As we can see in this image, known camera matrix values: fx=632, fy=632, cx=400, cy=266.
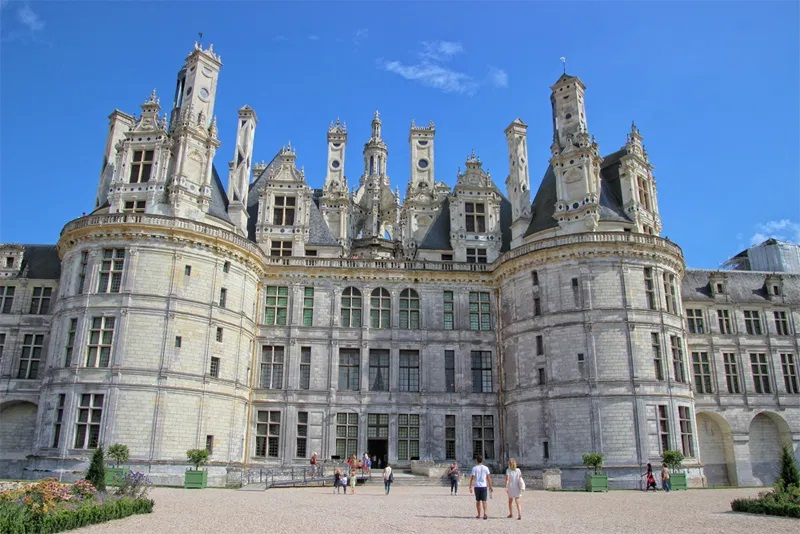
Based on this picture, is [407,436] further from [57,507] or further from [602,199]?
[57,507]

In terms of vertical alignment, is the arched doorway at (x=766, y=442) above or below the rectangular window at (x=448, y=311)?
below

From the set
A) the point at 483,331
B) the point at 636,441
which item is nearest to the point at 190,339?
the point at 483,331

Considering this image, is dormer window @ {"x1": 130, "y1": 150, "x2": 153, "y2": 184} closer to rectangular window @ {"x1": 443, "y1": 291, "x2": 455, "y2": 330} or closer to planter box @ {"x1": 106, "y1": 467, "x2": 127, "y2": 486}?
planter box @ {"x1": 106, "y1": 467, "x2": 127, "y2": 486}

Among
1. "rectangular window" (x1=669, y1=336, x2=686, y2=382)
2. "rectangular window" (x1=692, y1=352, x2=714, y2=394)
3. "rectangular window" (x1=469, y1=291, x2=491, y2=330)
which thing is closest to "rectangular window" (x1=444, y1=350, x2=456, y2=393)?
"rectangular window" (x1=469, y1=291, x2=491, y2=330)

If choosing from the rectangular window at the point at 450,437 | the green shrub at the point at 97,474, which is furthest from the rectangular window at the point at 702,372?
the green shrub at the point at 97,474

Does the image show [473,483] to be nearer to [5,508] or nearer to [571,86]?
[5,508]

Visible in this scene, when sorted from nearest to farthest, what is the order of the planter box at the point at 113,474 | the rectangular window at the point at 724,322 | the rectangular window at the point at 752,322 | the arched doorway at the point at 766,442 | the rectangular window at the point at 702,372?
the planter box at the point at 113,474 < the arched doorway at the point at 766,442 < the rectangular window at the point at 702,372 < the rectangular window at the point at 724,322 < the rectangular window at the point at 752,322

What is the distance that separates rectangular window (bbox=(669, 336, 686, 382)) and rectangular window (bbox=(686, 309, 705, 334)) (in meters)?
8.77

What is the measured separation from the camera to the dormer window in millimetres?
37062

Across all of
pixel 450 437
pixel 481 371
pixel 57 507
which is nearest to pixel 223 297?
pixel 450 437

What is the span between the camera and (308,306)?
40.0m

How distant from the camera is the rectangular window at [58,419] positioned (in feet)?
103

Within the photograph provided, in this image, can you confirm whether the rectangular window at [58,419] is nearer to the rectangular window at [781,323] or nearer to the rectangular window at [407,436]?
the rectangular window at [407,436]

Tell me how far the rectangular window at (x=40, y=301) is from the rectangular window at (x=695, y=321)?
4222 cm
